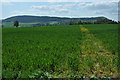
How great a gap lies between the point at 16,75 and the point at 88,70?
106 inches

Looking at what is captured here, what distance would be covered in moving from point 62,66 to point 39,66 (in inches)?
35.3

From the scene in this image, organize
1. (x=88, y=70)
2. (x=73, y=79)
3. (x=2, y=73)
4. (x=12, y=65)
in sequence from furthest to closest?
(x=12, y=65)
(x=88, y=70)
(x=2, y=73)
(x=73, y=79)

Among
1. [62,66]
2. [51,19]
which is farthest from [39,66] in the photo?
[51,19]

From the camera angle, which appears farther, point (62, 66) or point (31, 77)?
point (62, 66)

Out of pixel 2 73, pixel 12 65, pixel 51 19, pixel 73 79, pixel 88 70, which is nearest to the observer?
pixel 73 79

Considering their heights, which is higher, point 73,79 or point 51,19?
point 51,19

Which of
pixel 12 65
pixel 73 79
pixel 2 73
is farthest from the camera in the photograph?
pixel 12 65

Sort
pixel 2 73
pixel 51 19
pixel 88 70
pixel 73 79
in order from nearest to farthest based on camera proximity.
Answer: pixel 73 79 < pixel 2 73 < pixel 88 70 < pixel 51 19

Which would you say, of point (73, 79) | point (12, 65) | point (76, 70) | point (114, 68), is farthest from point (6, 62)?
point (114, 68)

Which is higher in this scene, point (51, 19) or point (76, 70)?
point (51, 19)

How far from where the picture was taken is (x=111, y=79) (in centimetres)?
638

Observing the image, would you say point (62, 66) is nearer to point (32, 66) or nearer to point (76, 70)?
point (76, 70)

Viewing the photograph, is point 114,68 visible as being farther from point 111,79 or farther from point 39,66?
point 39,66

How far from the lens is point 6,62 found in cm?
864
